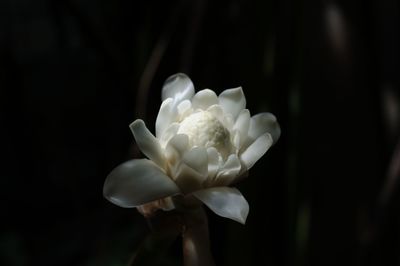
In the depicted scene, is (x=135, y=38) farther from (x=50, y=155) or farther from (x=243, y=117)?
(x=243, y=117)

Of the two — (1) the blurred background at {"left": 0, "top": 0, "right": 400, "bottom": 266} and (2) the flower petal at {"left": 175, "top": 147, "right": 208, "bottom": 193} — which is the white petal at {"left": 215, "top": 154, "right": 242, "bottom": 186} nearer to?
(2) the flower petal at {"left": 175, "top": 147, "right": 208, "bottom": 193}

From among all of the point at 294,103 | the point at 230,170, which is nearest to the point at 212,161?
the point at 230,170

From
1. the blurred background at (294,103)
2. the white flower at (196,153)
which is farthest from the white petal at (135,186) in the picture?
the blurred background at (294,103)

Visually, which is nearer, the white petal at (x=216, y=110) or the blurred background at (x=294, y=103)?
the white petal at (x=216, y=110)

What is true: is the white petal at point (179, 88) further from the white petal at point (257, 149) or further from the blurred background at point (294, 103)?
the blurred background at point (294, 103)

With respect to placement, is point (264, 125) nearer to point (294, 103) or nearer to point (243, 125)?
point (243, 125)

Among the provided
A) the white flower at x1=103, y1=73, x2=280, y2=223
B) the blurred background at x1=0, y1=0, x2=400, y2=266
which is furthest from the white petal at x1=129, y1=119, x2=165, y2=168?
the blurred background at x1=0, y1=0, x2=400, y2=266
